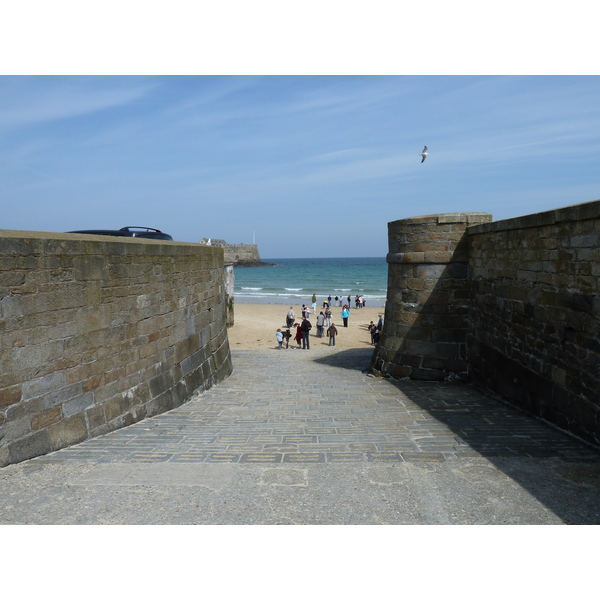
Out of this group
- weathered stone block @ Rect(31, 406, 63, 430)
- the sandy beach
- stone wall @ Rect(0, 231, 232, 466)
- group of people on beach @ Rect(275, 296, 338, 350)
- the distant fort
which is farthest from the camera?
the distant fort

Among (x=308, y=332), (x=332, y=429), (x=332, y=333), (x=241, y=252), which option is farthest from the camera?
(x=241, y=252)

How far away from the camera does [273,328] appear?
2772 centimetres

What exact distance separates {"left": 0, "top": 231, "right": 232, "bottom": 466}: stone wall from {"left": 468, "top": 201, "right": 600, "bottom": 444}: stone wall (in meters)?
5.32

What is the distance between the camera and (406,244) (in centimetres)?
995

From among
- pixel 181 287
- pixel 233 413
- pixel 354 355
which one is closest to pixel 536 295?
pixel 233 413

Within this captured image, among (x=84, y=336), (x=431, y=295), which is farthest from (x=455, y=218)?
(x=84, y=336)

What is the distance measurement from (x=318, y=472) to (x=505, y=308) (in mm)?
4758

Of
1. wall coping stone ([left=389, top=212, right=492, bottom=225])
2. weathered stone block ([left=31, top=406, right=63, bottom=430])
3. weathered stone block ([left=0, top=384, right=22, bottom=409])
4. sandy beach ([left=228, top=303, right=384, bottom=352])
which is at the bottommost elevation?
sandy beach ([left=228, top=303, right=384, bottom=352])

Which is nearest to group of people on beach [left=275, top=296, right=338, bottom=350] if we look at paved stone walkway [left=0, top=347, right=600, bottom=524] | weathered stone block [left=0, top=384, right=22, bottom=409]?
paved stone walkway [left=0, top=347, right=600, bottom=524]

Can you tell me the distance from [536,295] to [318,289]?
2114 inches

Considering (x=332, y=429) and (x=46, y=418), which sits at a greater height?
(x=46, y=418)

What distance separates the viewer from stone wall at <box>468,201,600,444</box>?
535 cm

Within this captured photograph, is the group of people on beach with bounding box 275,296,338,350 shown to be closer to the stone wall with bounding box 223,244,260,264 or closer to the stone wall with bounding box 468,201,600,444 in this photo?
the stone wall with bounding box 468,201,600,444

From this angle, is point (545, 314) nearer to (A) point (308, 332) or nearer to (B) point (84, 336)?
(B) point (84, 336)
